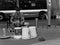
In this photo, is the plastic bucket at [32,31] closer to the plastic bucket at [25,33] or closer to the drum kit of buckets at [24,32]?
the drum kit of buckets at [24,32]

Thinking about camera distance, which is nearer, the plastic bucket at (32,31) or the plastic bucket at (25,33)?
the plastic bucket at (25,33)

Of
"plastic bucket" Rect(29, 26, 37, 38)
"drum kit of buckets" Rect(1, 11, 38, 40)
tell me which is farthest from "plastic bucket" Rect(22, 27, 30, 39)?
"plastic bucket" Rect(29, 26, 37, 38)

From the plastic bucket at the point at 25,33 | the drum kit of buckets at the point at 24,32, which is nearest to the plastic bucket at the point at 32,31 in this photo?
the drum kit of buckets at the point at 24,32

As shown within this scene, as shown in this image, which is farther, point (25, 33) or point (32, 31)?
point (32, 31)

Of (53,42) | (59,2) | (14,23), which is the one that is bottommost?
(53,42)

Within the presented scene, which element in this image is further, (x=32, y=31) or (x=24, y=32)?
(x=32, y=31)

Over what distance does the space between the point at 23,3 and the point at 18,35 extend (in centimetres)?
820

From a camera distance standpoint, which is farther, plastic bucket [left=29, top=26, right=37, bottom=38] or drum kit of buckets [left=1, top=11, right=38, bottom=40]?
plastic bucket [left=29, top=26, right=37, bottom=38]

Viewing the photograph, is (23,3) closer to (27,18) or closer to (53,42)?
(27,18)

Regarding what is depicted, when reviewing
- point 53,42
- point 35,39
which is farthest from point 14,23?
point 53,42

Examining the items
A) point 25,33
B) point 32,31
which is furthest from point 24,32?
point 32,31

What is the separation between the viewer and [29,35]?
341 inches

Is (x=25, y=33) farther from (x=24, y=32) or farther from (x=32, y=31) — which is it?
(x=32, y=31)

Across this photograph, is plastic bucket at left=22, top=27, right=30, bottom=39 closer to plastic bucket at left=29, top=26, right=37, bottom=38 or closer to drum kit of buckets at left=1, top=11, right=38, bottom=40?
drum kit of buckets at left=1, top=11, right=38, bottom=40
